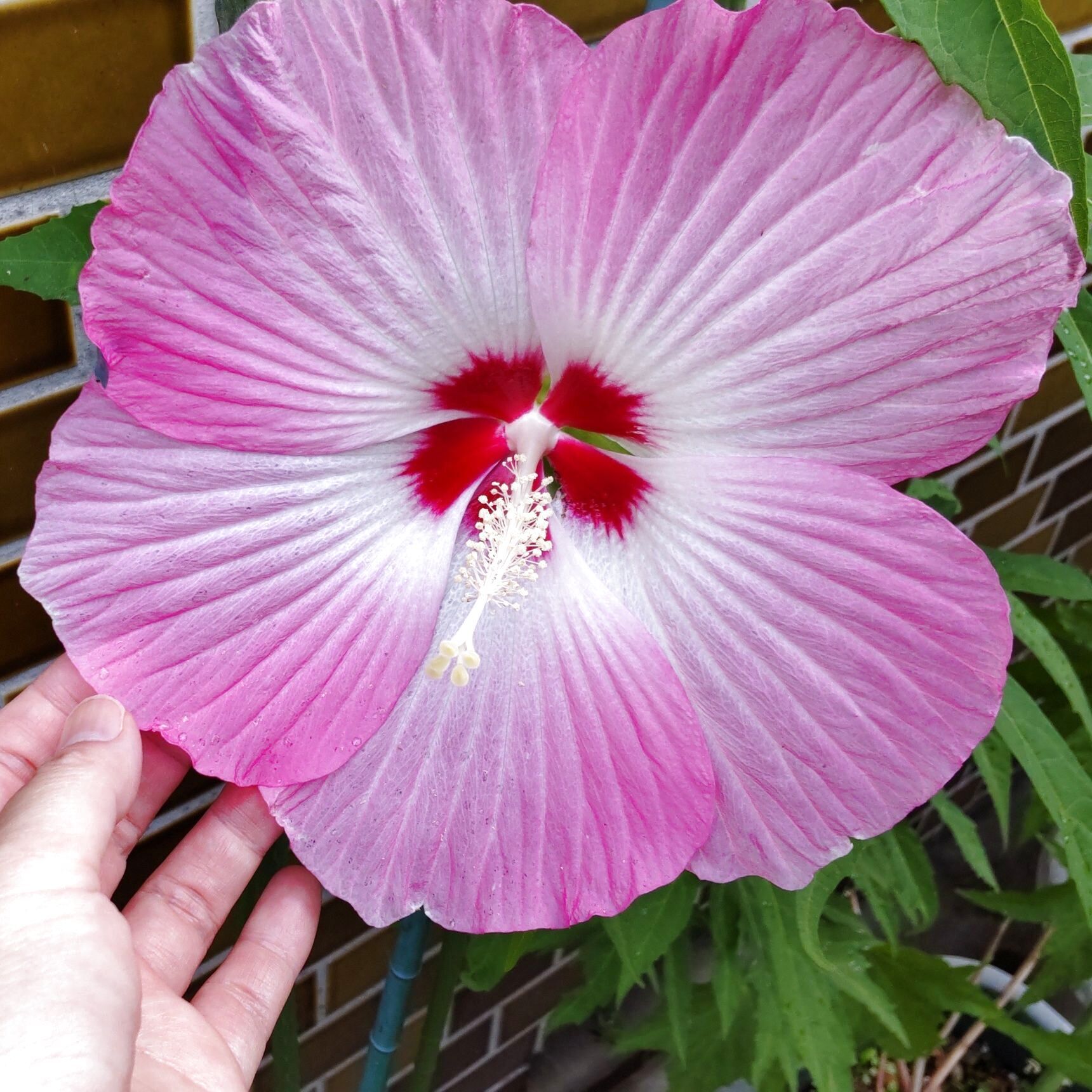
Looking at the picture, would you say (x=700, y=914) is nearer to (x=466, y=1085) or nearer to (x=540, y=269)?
(x=466, y=1085)

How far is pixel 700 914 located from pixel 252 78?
96cm

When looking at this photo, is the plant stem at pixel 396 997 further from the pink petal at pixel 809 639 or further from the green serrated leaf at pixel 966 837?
the green serrated leaf at pixel 966 837

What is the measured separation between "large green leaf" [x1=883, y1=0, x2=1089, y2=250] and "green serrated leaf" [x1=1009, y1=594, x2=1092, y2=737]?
1.45 ft

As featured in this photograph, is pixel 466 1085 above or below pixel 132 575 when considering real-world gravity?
below

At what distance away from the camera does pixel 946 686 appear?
0.51 metres

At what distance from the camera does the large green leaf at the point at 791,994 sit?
91 cm

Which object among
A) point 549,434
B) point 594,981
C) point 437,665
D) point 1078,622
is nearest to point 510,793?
point 437,665

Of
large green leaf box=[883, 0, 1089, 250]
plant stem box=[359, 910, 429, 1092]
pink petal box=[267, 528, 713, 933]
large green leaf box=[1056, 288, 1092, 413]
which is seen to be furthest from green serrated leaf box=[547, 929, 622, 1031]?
large green leaf box=[883, 0, 1089, 250]

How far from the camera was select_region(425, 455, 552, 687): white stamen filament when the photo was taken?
1.85 ft

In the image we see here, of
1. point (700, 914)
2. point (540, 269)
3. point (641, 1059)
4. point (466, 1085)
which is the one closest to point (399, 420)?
A: point (540, 269)

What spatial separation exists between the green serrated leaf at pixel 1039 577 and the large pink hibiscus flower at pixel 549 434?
1.52ft

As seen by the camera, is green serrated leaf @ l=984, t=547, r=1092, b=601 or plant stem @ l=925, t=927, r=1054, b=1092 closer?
green serrated leaf @ l=984, t=547, r=1092, b=601

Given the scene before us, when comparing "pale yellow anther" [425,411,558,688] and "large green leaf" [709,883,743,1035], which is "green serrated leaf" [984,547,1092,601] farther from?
"pale yellow anther" [425,411,558,688]

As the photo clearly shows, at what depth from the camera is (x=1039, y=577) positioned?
928 mm
